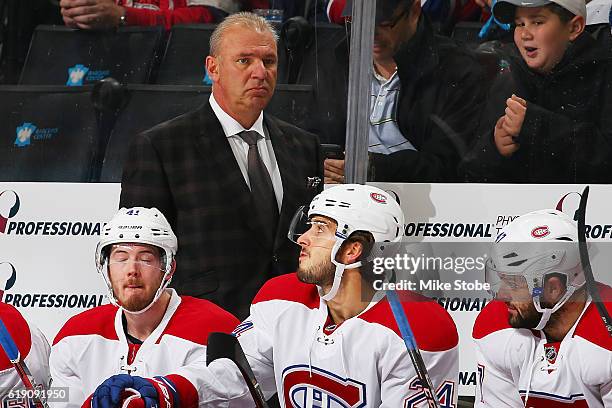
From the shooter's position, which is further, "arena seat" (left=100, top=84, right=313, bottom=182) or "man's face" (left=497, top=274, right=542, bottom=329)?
"arena seat" (left=100, top=84, right=313, bottom=182)

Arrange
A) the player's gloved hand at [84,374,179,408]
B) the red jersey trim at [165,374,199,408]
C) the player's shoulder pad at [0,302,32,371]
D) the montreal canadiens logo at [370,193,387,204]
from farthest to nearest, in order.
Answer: the player's shoulder pad at [0,302,32,371], the montreal canadiens logo at [370,193,387,204], the red jersey trim at [165,374,199,408], the player's gloved hand at [84,374,179,408]

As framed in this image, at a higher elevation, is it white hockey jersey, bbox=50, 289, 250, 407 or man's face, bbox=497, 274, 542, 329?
man's face, bbox=497, 274, 542, 329

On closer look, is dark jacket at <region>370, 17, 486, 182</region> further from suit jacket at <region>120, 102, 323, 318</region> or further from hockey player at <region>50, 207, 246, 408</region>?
hockey player at <region>50, 207, 246, 408</region>

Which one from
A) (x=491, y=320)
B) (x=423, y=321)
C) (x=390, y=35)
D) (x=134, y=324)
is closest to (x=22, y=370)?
(x=134, y=324)

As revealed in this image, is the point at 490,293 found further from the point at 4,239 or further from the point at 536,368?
the point at 4,239

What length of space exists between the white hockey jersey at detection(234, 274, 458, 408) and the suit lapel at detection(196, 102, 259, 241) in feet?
0.94

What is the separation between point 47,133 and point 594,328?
165cm

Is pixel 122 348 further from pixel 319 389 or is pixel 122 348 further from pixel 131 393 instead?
pixel 319 389

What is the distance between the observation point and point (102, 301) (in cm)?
370

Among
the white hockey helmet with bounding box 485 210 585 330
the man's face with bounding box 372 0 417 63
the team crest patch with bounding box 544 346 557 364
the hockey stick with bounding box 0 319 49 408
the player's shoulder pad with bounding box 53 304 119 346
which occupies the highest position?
the man's face with bounding box 372 0 417 63

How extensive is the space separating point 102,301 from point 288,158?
674 mm

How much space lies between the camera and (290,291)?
3475 mm

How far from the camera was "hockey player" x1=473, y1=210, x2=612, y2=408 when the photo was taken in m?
3.22

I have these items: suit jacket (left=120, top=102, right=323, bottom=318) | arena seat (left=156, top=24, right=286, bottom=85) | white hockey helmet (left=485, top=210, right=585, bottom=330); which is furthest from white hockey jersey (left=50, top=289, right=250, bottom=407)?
white hockey helmet (left=485, top=210, right=585, bottom=330)
